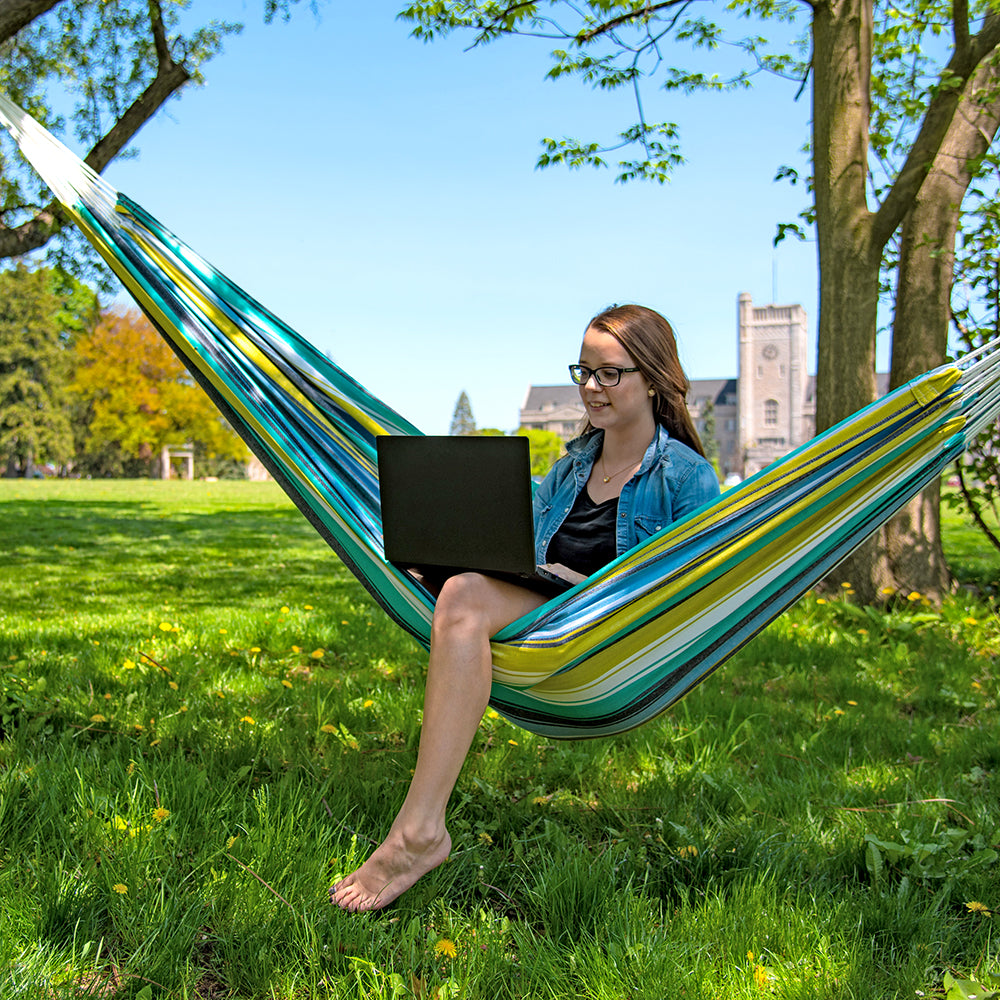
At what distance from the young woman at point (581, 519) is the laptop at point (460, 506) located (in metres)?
0.06

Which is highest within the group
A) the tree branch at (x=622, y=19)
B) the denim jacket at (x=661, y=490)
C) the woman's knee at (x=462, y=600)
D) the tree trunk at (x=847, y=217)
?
the tree branch at (x=622, y=19)

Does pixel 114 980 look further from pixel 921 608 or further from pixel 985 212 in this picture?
pixel 985 212

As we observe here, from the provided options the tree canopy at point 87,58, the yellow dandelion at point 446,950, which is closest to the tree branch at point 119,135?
the tree canopy at point 87,58

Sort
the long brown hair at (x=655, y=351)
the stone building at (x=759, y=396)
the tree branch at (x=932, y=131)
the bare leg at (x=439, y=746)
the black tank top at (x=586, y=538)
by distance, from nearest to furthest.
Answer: the bare leg at (x=439, y=746) → the long brown hair at (x=655, y=351) → the black tank top at (x=586, y=538) → the tree branch at (x=932, y=131) → the stone building at (x=759, y=396)

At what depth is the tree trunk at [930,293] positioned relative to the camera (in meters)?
3.96

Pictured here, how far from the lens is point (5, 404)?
28.7 metres

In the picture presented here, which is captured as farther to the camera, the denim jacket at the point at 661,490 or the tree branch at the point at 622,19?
the tree branch at the point at 622,19

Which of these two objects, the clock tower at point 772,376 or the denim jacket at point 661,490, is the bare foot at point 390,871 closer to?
the denim jacket at point 661,490

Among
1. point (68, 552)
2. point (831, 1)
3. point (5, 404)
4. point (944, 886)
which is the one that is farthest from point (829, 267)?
point (5, 404)

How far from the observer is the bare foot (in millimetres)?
1470

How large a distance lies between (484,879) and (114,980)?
0.65m

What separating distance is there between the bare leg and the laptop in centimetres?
8

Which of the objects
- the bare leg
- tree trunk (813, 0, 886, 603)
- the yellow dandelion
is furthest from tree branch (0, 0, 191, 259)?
the yellow dandelion

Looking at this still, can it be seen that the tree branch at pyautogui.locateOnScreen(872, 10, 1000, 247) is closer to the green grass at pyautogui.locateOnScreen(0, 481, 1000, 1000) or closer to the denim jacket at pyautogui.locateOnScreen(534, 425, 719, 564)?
the green grass at pyautogui.locateOnScreen(0, 481, 1000, 1000)
